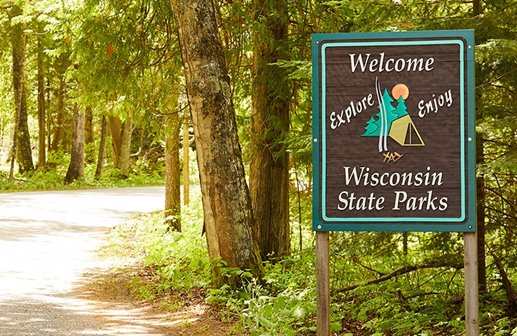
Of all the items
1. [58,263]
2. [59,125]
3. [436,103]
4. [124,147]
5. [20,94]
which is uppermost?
[20,94]

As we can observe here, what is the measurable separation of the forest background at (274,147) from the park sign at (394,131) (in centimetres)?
95

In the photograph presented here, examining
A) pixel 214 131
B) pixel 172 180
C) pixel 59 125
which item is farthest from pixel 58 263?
pixel 59 125

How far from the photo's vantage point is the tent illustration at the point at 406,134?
17.7 ft

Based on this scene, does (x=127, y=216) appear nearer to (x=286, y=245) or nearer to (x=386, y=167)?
(x=286, y=245)

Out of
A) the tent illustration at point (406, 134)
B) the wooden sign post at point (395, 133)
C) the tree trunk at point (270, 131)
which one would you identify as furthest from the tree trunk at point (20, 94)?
the tent illustration at point (406, 134)

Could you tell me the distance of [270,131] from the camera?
11664 mm

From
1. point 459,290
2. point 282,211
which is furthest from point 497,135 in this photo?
point 282,211

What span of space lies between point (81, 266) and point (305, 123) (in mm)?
4594

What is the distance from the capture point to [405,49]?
542cm

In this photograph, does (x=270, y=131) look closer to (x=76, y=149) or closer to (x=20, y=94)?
(x=76, y=149)

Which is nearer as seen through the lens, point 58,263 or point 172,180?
point 58,263

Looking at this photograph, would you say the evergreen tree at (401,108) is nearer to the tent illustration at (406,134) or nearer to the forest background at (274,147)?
the tent illustration at (406,134)

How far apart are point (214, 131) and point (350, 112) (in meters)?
3.90

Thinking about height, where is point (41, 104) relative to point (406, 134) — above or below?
above
